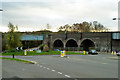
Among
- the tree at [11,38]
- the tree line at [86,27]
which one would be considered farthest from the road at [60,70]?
the tree line at [86,27]

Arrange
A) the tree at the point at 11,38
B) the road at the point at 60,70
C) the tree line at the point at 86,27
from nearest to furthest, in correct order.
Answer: the road at the point at 60,70, the tree at the point at 11,38, the tree line at the point at 86,27

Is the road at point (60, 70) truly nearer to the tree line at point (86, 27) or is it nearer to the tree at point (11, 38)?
the tree at point (11, 38)

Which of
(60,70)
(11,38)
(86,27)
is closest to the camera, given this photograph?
(60,70)

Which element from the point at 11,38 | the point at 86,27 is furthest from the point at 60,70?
the point at 86,27

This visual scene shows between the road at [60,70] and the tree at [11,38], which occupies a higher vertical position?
the tree at [11,38]

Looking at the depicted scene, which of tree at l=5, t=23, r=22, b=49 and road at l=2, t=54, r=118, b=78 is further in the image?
tree at l=5, t=23, r=22, b=49

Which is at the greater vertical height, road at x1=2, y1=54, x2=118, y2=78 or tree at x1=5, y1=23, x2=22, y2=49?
tree at x1=5, y1=23, x2=22, y2=49

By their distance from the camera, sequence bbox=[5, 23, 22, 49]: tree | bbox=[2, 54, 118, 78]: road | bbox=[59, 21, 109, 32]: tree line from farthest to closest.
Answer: bbox=[59, 21, 109, 32]: tree line < bbox=[5, 23, 22, 49]: tree < bbox=[2, 54, 118, 78]: road

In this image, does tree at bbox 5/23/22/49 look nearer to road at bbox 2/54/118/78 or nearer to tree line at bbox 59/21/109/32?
road at bbox 2/54/118/78

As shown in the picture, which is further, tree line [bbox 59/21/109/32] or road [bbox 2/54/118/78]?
tree line [bbox 59/21/109/32]

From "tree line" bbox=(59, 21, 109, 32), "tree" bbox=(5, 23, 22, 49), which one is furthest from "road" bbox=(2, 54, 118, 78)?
"tree line" bbox=(59, 21, 109, 32)

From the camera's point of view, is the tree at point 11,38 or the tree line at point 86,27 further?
the tree line at point 86,27

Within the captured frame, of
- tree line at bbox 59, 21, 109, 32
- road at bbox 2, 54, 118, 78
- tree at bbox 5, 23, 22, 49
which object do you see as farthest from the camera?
tree line at bbox 59, 21, 109, 32

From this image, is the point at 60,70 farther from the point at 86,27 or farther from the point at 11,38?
the point at 86,27
